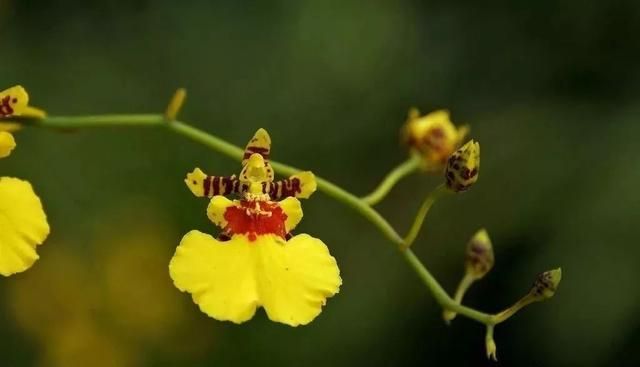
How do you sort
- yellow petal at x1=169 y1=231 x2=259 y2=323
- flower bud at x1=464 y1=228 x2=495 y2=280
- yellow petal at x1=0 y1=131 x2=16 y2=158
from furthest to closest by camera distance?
flower bud at x1=464 y1=228 x2=495 y2=280 < yellow petal at x1=0 y1=131 x2=16 y2=158 < yellow petal at x1=169 y1=231 x2=259 y2=323

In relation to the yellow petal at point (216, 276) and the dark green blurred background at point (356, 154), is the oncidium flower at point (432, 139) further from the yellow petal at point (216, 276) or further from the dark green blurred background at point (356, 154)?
the dark green blurred background at point (356, 154)

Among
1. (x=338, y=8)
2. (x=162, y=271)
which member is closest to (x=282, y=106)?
(x=338, y=8)

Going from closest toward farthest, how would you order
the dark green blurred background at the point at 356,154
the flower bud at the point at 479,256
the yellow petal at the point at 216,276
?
the yellow petal at the point at 216,276 < the flower bud at the point at 479,256 < the dark green blurred background at the point at 356,154

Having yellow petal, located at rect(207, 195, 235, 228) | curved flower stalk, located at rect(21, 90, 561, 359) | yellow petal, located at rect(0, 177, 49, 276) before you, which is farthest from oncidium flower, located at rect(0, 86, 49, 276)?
yellow petal, located at rect(207, 195, 235, 228)

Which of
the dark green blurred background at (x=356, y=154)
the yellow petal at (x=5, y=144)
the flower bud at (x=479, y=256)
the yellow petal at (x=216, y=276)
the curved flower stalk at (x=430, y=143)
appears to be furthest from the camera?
the dark green blurred background at (x=356, y=154)

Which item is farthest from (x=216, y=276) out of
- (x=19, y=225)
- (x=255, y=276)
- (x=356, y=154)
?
(x=356, y=154)

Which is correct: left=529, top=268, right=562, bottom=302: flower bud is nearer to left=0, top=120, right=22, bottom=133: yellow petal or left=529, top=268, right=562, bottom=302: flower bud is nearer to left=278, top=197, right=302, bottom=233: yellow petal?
left=278, top=197, right=302, bottom=233: yellow petal

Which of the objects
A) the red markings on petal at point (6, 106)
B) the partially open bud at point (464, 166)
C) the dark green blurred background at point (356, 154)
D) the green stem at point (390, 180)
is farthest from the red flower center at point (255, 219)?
the dark green blurred background at point (356, 154)
